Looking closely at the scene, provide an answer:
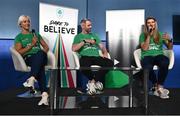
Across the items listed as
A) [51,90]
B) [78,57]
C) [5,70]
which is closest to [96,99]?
[78,57]

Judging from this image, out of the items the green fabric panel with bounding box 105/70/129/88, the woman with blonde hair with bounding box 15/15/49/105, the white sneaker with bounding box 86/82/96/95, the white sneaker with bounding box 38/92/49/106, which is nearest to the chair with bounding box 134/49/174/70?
the green fabric panel with bounding box 105/70/129/88

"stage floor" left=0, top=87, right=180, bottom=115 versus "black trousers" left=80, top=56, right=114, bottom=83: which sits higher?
"black trousers" left=80, top=56, right=114, bottom=83

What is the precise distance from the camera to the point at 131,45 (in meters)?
5.26

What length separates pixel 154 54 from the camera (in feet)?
14.8

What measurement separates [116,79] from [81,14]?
4.54ft

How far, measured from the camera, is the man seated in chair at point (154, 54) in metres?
4.36

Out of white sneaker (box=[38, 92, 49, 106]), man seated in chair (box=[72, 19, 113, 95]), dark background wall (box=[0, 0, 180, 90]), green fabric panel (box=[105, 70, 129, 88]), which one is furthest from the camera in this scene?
dark background wall (box=[0, 0, 180, 90])

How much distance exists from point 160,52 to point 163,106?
1.04 m

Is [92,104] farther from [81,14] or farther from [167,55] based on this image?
[81,14]

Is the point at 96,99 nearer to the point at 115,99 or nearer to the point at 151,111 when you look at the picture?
the point at 115,99

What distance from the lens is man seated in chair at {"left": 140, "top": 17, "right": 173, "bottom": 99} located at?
14.3 ft

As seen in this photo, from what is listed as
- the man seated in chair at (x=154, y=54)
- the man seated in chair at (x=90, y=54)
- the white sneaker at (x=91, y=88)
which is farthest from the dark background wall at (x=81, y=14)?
the white sneaker at (x=91, y=88)

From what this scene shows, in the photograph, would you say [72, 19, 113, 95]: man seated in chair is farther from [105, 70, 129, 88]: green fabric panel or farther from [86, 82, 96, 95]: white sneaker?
[105, 70, 129, 88]: green fabric panel

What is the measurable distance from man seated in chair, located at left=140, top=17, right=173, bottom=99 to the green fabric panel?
2.03ft
